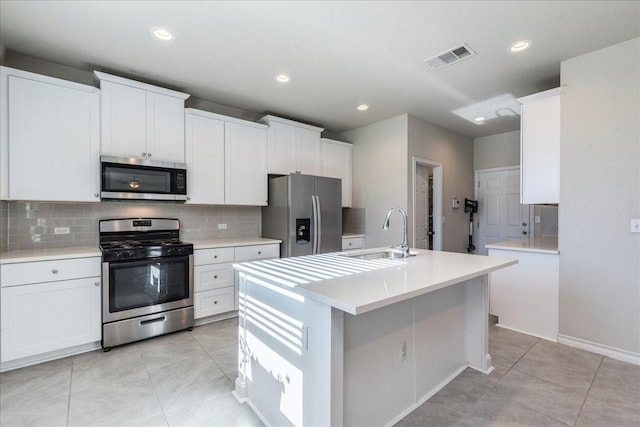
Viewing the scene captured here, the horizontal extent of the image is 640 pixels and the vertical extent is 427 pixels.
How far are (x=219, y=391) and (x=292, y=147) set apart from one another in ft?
10.0

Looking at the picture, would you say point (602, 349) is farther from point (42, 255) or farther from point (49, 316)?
point (42, 255)

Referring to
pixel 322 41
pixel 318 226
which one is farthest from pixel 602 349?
pixel 322 41

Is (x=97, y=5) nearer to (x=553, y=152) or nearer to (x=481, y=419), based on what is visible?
(x=481, y=419)

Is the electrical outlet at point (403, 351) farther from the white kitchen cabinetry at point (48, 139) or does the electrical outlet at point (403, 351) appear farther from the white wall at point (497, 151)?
the white wall at point (497, 151)

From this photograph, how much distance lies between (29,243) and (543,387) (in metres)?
4.30

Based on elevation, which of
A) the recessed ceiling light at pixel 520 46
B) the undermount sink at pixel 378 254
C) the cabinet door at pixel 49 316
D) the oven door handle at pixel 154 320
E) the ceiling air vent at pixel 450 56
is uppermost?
the ceiling air vent at pixel 450 56

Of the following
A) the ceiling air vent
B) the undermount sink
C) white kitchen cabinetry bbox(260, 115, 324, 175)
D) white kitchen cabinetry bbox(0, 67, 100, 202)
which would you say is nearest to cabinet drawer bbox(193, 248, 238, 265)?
white kitchen cabinetry bbox(0, 67, 100, 202)

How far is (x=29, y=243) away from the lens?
8.96 ft

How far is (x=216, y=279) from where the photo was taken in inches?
129

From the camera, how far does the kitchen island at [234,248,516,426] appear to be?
1.30 meters

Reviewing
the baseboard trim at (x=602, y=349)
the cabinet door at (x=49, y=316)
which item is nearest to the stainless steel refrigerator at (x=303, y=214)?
the cabinet door at (x=49, y=316)

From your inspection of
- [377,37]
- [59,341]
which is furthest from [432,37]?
[59,341]

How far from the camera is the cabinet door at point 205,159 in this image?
3.35 metres

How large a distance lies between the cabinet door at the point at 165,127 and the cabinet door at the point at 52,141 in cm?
44
